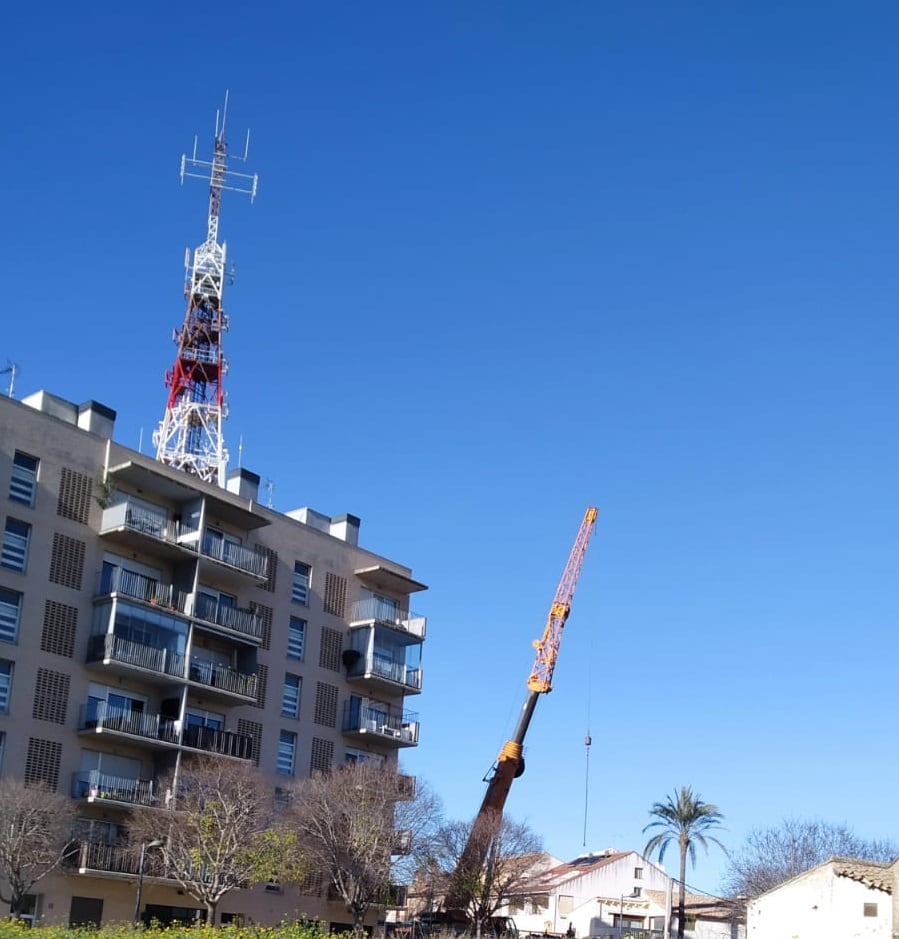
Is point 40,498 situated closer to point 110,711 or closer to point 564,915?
point 110,711

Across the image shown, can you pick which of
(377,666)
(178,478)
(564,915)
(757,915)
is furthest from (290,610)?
(564,915)

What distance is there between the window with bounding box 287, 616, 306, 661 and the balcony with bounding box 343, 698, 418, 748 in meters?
3.93

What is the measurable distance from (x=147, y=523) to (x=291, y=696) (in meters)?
11.9

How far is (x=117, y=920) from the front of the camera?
1981 inches

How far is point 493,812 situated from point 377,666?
423 inches

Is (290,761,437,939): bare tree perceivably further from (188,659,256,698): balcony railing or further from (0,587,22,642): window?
(0,587,22,642): window

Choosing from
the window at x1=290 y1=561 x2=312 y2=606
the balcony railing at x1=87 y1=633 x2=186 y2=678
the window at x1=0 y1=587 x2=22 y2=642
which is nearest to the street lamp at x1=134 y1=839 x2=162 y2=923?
the balcony railing at x1=87 y1=633 x2=186 y2=678

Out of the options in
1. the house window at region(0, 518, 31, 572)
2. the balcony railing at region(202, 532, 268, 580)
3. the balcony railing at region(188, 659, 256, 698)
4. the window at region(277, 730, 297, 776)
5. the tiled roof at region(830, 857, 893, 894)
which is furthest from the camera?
the window at region(277, 730, 297, 776)

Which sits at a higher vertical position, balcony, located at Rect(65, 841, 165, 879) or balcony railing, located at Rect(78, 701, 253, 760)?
balcony railing, located at Rect(78, 701, 253, 760)

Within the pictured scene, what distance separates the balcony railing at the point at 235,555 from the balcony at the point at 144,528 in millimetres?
975

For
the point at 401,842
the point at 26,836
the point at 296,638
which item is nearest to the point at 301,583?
the point at 296,638

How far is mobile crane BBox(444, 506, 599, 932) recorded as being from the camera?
64.3 m

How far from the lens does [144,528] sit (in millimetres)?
53562

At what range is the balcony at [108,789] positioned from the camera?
50.3 m
